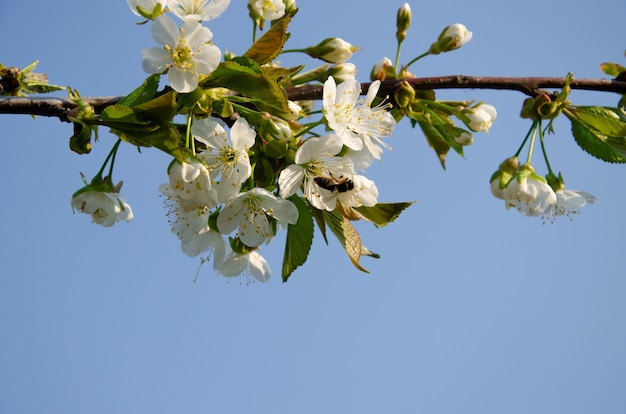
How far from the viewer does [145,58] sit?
1561mm

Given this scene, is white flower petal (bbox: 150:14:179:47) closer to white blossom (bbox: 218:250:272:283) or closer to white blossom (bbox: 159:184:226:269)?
white blossom (bbox: 159:184:226:269)

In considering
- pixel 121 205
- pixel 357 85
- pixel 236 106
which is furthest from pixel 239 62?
pixel 121 205

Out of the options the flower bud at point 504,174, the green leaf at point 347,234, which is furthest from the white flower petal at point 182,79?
the flower bud at point 504,174

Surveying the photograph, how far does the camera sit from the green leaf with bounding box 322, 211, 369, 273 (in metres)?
1.71

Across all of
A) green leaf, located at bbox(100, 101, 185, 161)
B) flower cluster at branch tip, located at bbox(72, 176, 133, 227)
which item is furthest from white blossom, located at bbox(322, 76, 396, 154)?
flower cluster at branch tip, located at bbox(72, 176, 133, 227)

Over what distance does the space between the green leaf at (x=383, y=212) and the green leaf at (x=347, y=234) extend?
10 cm

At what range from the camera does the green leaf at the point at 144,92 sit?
156 cm

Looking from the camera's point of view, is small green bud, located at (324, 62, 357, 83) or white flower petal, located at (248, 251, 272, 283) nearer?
small green bud, located at (324, 62, 357, 83)

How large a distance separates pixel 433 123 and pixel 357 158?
0.54 m

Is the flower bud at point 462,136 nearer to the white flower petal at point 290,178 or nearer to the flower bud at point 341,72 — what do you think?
the flower bud at point 341,72

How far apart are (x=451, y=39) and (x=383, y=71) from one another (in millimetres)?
400

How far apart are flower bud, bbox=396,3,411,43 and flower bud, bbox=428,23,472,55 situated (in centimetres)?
13

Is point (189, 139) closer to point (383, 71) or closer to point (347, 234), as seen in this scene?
point (347, 234)

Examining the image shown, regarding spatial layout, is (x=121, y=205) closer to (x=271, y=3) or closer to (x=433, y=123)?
(x=271, y=3)
